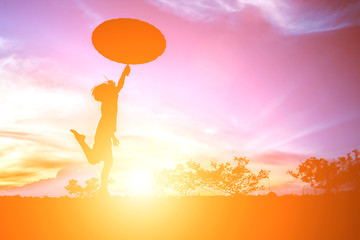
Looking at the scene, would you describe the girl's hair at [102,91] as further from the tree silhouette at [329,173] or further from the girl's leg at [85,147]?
the tree silhouette at [329,173]

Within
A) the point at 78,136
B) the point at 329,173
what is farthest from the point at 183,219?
the point at 329,173

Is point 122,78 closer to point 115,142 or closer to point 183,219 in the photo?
point 115,142

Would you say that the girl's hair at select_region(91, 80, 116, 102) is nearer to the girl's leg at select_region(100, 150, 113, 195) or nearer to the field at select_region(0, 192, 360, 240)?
the girl's leg at select_region(100, 150, 113, 195)

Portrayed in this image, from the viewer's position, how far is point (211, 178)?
53000 millimetres

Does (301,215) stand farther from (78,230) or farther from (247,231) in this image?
(78,230)

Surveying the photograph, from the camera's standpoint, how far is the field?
492 centimetres

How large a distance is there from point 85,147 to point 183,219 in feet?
14.2

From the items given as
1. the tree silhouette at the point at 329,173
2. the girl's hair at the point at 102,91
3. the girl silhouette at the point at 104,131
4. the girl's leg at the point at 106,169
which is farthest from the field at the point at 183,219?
the tree silhouette at the point at 329,173

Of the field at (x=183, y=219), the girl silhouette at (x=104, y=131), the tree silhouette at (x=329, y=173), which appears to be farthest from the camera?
the tree silhouette at (x=329, y=173)

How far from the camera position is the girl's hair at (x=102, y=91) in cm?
884

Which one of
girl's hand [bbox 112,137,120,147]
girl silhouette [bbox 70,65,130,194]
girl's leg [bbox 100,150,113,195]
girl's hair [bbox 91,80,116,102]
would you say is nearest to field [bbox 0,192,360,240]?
girl's leg [bbox 100,150,113,195]

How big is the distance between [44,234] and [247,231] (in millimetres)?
3365

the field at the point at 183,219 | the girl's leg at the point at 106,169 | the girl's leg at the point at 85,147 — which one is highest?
the girl's leg at the point at 85,147

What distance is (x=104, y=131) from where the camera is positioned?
879 cm
